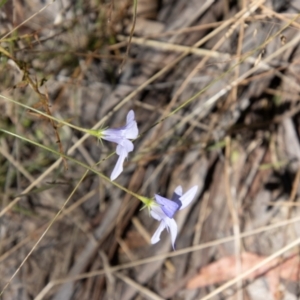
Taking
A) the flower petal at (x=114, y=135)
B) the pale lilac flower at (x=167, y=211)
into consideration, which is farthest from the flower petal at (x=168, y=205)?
the flower petal at (x=114, y=135)

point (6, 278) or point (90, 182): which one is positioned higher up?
point (90, 182)

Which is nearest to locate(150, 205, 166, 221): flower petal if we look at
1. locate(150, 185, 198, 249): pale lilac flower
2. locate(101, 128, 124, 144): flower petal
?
locate(150, 185, 198, 249): pale lilac flower

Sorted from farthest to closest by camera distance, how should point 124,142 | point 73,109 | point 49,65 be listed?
point 73,109, point 49,65, point 124,142

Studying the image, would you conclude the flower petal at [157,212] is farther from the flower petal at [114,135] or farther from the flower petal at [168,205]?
the flower petal at [114,135]

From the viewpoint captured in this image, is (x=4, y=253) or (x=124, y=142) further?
(x=4, y=253)

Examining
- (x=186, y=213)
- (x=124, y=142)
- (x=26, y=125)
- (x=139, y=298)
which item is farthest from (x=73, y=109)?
(x=124, y=142)

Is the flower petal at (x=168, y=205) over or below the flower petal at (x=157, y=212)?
over

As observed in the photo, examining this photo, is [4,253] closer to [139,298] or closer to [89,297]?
[89,297]

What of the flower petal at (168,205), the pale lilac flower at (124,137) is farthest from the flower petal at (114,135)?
the flower petal at (168,205)

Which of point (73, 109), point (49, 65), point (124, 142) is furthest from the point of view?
point (73, 109)

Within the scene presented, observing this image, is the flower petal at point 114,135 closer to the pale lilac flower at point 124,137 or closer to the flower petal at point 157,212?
the pale lilac flower at point 124,137

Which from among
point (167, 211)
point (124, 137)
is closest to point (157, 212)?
point (167, 211)
